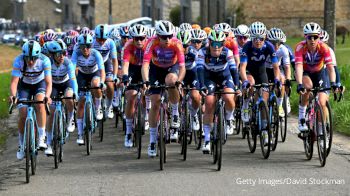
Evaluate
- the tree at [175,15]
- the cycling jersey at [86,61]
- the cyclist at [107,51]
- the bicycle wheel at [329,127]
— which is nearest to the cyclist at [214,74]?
the bicycle wheel at [329,127]

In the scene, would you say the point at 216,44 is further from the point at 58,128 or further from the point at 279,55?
the point at 279,55

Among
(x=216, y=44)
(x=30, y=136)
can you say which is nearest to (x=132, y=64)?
(x=216, y=44)

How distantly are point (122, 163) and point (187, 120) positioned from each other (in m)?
1.17

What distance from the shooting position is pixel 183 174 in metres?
11.4

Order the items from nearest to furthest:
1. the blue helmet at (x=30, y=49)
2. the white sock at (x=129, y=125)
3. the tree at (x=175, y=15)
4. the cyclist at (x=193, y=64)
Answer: the blue helmet at (x=30, y=49)
the cyclist at (x=193, y=64)
the white sock at (x=129, y=125)
the tree at (x=175, y=15)

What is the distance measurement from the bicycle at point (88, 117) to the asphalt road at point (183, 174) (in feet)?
0.78

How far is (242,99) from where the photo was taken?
49.1ft

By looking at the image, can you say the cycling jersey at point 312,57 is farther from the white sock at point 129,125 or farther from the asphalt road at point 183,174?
the white sock at point 129,125

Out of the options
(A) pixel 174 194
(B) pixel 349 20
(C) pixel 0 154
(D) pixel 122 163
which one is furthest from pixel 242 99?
(B) pixel 349 20

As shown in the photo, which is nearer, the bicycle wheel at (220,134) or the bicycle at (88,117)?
the bicycle wheel at (220,134)

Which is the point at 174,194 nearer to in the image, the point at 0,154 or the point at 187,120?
the point at 187,120

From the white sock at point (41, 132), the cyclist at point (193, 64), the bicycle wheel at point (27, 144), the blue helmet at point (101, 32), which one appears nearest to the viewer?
the bicycle wheel at point (27, 144)

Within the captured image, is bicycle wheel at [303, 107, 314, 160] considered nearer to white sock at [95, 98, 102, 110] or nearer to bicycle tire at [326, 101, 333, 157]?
bicycle tire at [326, 101, 333, 157]
